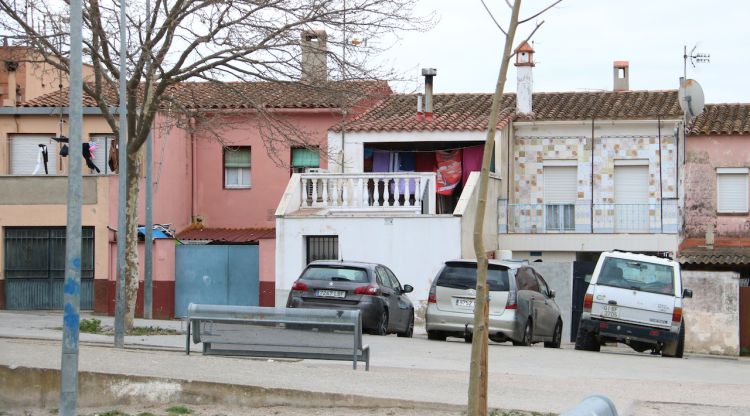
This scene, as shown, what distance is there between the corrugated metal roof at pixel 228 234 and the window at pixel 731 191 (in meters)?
13.8

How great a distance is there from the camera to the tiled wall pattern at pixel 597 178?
113 feet

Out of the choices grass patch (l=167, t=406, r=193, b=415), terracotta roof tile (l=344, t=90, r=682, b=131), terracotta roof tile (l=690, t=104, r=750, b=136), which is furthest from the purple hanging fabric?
grass patch (l=167, t=406, r=193, b=415)

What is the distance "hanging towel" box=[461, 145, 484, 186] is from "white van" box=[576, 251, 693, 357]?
482 inches

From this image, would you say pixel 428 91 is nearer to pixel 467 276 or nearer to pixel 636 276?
pixel 467 276

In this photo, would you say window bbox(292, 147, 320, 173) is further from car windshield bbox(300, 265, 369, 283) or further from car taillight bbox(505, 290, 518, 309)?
car taillight bbox(505, 290, 518, 309)

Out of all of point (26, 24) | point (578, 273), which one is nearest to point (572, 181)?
point (578, 273)

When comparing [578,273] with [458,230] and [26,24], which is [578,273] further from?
[26,24]

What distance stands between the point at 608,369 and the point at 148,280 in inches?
477

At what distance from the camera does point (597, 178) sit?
3559 cm

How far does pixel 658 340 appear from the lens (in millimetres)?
21469

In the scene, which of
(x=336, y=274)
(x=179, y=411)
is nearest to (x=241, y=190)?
(x=336, y=274)

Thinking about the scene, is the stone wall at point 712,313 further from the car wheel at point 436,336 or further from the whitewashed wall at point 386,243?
the car wheel at point 436,336

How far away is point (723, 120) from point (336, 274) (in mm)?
20050

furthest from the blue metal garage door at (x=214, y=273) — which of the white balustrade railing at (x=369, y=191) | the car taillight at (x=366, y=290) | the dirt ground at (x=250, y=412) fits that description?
the dirt ground at (x=250, y=412)
